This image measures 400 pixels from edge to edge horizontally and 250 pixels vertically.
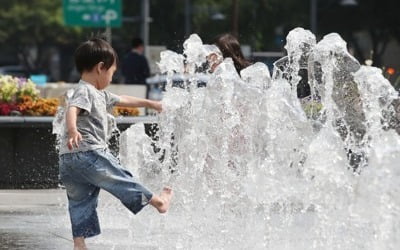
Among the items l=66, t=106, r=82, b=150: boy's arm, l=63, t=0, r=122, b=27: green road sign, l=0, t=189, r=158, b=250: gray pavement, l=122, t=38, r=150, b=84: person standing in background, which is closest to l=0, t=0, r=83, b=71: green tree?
l=63, t=0, r=122, b=27: green road sign

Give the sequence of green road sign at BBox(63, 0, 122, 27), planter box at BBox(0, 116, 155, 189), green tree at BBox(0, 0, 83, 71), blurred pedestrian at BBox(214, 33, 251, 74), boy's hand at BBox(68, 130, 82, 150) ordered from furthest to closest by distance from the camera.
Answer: green tree at BBox(0, 0, 83, 71), green road sign at BBox(63, 0, 122, 27), planter box at BBox(0, 116, 155, 189), blurred pedestrian at BBox(214, 33, 251, 74), boy's hand at BBox(68, 130, 82, 150)

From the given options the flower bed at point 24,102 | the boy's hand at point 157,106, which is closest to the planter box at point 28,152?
the flower bed at point 24,102

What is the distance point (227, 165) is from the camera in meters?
7.88

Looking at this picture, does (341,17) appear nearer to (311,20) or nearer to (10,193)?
(311,20)

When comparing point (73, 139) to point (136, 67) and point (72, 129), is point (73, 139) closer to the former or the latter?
point (72, 129)

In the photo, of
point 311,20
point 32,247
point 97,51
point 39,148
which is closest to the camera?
point 97,51

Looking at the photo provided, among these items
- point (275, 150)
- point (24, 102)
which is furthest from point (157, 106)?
point (24, 102)

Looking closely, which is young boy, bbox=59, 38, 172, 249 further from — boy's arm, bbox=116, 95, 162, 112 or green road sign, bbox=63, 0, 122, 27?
green road sign, bbox=63, 0, 122, 27

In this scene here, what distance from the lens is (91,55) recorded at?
278 inches

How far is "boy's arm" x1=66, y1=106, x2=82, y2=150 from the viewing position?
259 inches

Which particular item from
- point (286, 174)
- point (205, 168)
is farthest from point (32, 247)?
point (286, 174)

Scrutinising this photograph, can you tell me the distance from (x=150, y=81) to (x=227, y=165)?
17.6 meters

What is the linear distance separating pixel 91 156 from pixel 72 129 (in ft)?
0.91

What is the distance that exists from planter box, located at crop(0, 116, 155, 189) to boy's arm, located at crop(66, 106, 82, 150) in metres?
5.32
